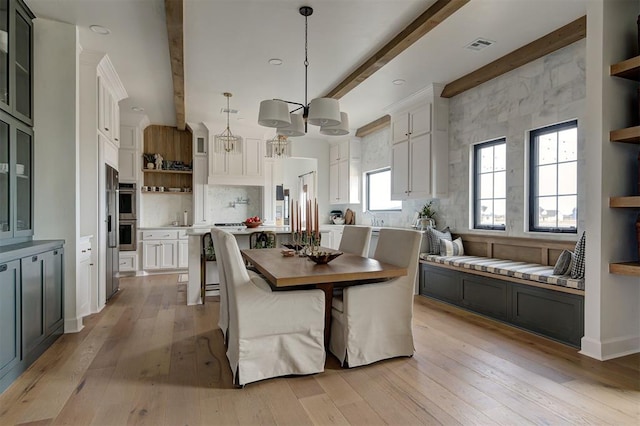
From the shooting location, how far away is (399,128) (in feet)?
17.9

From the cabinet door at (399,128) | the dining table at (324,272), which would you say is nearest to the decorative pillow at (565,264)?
the dining table at (324,272)

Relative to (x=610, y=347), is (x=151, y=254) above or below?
Result: above

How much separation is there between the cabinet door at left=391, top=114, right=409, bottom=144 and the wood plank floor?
3039mm

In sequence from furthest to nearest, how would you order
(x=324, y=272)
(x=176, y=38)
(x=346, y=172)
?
(x=346, y=172), (x=176, y=38), (x=324, y=272)

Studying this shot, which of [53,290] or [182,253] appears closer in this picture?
[53,290]

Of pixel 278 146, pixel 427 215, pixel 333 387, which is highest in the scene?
pixel 278 146

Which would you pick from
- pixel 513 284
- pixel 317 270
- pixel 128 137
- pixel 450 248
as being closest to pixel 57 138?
pixel 317 270

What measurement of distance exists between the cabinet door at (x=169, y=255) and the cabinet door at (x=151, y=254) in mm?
48

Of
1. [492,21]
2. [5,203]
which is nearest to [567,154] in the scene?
[492,21]

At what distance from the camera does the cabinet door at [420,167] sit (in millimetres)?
4879

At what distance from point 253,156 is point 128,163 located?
2.20 m

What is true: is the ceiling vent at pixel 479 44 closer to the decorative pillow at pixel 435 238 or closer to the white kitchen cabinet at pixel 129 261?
the decorative pillow at pixel 435 238

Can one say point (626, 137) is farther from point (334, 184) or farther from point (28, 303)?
point (334, 184)

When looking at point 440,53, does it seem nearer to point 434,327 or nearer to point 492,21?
point 492,21
